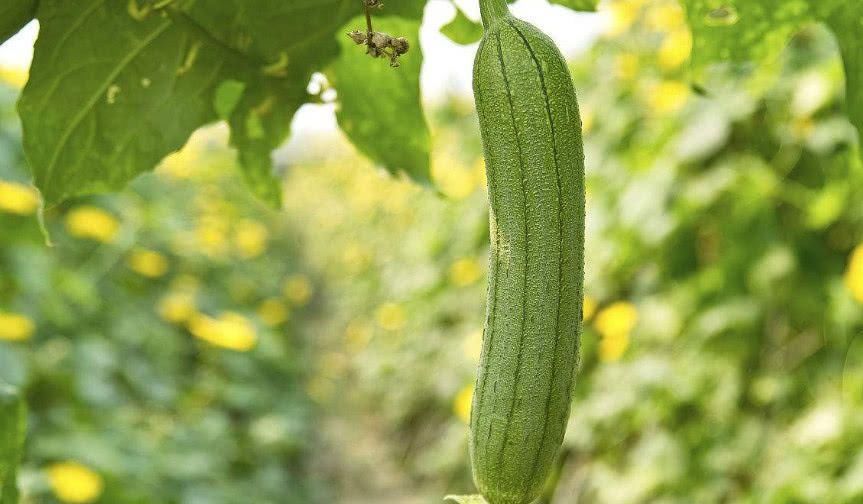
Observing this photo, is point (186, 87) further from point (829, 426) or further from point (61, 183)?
point (829, 426)

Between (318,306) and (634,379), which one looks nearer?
(634,379)

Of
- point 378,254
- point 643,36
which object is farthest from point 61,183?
point 378,254

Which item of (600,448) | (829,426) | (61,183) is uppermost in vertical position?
(600,448)

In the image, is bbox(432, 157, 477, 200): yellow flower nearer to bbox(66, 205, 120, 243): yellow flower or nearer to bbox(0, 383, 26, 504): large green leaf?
bbox(66, 205, 120, 243): yellow flower

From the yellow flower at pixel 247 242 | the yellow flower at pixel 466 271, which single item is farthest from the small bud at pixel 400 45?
the yellow flower at pixel 247 242

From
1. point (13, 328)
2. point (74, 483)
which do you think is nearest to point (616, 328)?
point (74, 483)

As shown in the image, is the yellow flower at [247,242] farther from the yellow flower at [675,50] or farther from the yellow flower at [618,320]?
the yellow flower at [618,320]

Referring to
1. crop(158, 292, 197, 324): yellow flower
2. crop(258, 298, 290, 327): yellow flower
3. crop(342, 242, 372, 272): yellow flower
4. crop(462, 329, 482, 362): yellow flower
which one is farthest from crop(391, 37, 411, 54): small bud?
crop(342, 242, 372, 272): yellow flower

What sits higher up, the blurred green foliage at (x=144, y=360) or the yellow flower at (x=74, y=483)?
the blurred green foliage at (x=144, y=360)
